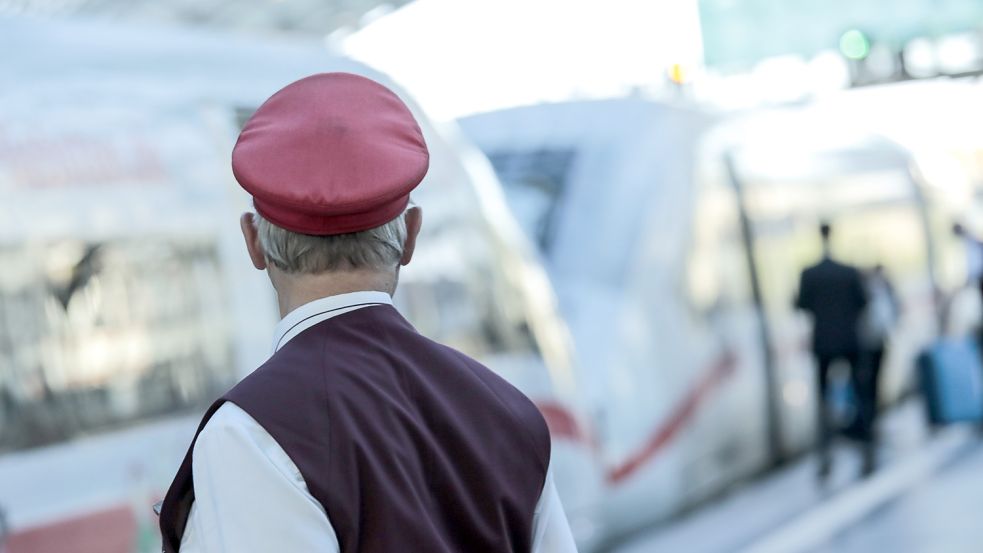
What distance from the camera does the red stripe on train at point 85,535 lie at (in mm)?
3605

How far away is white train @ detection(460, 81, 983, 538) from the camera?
8.30 meters

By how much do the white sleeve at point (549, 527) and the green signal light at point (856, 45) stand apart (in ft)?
60.9

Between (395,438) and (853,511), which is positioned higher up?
(395,438)

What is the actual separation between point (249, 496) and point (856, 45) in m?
18.9

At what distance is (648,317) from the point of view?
8648 mm

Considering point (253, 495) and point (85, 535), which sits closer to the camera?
point (253, 495)

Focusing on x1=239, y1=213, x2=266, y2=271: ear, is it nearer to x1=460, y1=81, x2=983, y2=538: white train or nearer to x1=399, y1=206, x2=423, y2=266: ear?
x1=399, y1=206, x2=423, y2=266: ear

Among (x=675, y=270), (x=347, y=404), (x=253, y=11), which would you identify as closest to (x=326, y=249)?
(x=347, y=404)

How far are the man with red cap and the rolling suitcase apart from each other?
344 inches

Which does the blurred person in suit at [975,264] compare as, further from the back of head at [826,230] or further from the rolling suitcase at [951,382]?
the back of head at [826,230]

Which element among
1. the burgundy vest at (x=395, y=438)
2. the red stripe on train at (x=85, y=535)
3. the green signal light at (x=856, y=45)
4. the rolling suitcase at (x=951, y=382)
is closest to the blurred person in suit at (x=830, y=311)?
the rolling suitcase at (x=951, y=382)

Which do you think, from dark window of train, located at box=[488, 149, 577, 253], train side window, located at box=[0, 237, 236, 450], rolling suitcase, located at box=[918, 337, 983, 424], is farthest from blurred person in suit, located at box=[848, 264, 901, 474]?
train side window, located at box=[0, 237, 236, 450]

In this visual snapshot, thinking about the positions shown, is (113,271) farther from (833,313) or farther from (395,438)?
(833,313)

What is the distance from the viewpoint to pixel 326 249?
5.13ft
